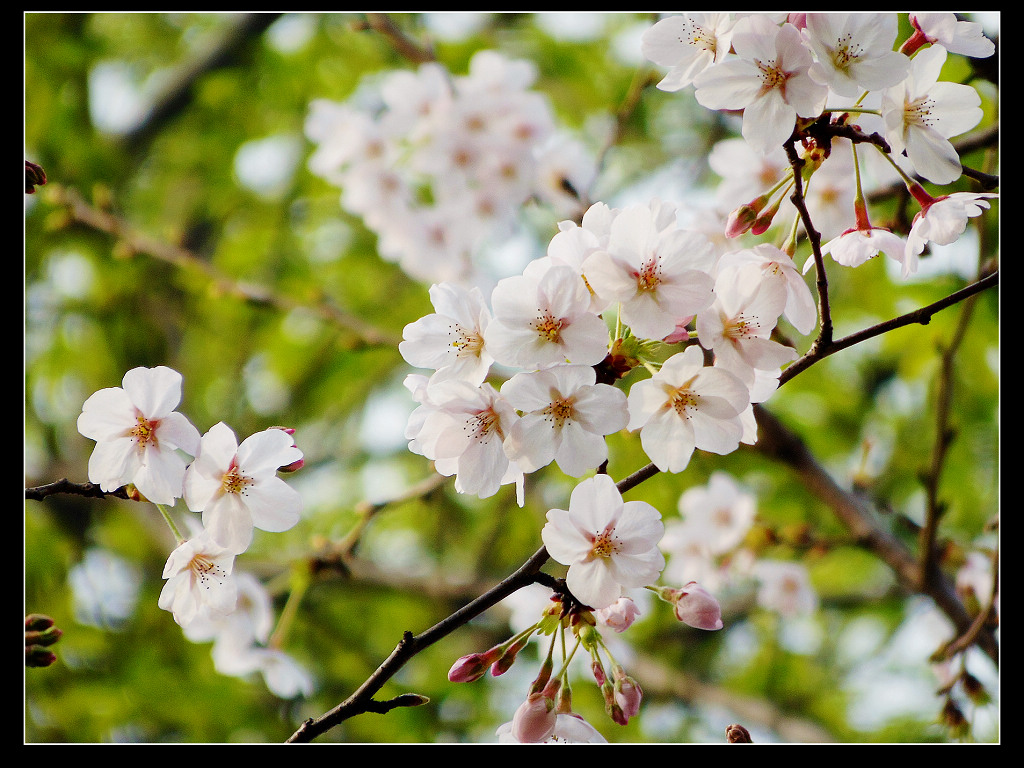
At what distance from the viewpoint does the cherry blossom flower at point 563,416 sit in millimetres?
1048

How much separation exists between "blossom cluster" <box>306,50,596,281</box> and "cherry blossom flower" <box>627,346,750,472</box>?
1.78 metres

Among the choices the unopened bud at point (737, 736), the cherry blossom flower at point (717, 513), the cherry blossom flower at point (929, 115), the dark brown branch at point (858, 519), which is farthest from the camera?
the cherry blossom flower at point (717, 513)

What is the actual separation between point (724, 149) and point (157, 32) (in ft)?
12.1

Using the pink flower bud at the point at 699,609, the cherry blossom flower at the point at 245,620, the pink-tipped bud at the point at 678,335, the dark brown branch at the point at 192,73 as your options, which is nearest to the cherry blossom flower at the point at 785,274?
the pink-tipped bud at the point at 678,335

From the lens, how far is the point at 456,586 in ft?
11.4

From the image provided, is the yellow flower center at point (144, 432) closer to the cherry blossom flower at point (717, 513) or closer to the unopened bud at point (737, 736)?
the unopened bud at point (737, 736)

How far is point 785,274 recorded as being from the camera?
117 cm

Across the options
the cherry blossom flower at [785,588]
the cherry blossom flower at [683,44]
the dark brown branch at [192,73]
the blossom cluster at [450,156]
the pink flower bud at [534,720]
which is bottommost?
the cherry blossom flower at [785,588]

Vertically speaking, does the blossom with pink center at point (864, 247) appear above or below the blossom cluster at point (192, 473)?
above

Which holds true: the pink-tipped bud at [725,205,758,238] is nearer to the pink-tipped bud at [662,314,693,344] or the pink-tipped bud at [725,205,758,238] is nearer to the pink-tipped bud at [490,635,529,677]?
the pink-tipped bud at [662,314,693,344]

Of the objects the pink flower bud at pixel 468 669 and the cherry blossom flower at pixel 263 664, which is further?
the cherry blossom flower at pixel 263 664

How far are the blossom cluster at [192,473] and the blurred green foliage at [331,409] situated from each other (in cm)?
142

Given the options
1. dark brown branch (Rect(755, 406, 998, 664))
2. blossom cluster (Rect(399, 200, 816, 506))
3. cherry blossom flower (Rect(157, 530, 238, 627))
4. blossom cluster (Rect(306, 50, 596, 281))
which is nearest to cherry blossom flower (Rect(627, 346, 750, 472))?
blossom cluster (Rect(399, 200, 816, 506))

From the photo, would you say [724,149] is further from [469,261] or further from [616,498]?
[469,261]
